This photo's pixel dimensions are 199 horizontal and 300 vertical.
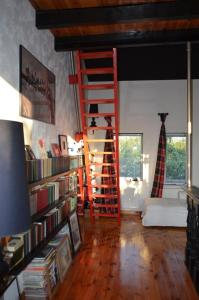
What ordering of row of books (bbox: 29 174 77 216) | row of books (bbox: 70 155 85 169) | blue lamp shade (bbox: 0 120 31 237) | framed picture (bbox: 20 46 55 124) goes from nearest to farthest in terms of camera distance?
blue lamp shade (bbox: 0 120 31 237) < row of books (bbox: 29 174 77 216) < framed picture (bbox: 20 46 55 124) < row of books (bbox: 70 155 85 169)

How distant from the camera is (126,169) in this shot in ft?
18.5

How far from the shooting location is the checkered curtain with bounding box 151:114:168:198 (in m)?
5.38

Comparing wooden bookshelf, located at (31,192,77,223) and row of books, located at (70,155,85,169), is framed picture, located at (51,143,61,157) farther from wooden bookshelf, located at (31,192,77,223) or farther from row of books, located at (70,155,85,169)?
A: wooden bookshelf, located at (31,192,77,223)

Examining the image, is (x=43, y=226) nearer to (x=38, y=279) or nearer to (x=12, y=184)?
(x=38, y=279)

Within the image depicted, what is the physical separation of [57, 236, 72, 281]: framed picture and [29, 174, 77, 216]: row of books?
54 centimetres

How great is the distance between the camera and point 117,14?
2.82 meters

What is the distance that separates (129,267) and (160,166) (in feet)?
9.03

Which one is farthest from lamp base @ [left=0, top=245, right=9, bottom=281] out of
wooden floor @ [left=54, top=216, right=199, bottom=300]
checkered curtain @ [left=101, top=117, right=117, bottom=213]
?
checkered curtain @ [left=101, top=117, right=117, bottom=213]

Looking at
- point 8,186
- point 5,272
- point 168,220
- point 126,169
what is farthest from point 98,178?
point 8,186

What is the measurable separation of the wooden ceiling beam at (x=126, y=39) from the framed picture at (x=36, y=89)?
0.59 metres

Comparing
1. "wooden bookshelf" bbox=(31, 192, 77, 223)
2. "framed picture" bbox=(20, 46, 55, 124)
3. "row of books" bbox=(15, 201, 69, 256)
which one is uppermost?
"framed picture" bbox=(20, 46, 55, 124)

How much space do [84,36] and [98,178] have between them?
3046 mm

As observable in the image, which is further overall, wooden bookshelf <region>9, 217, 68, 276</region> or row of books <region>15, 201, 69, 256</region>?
row of books <region>15, 201, 69, 256</region>

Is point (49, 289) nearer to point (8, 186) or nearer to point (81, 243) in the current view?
point (81, 243)
